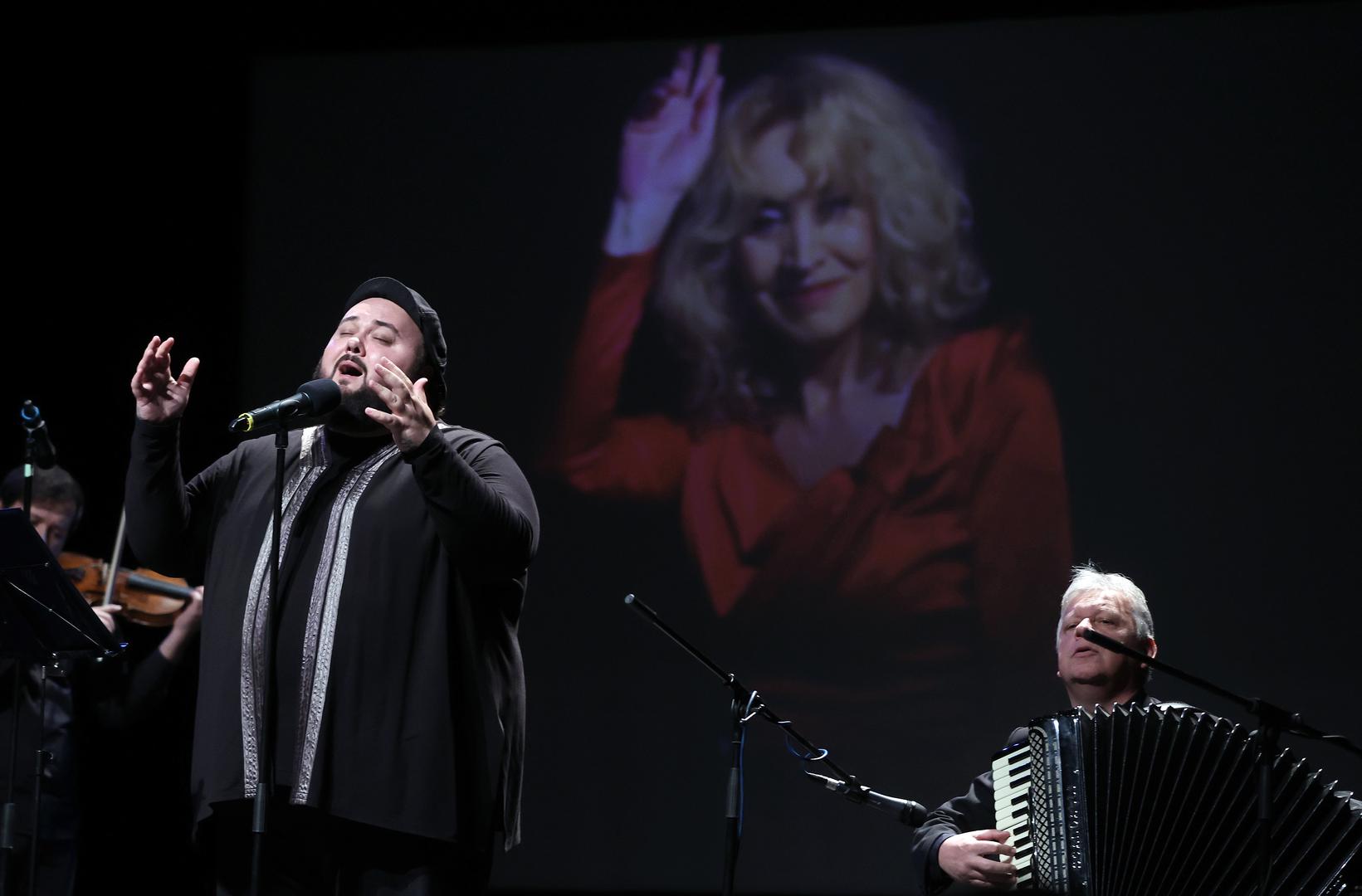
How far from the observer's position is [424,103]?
4785mm

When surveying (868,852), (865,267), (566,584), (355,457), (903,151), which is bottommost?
(868,852)

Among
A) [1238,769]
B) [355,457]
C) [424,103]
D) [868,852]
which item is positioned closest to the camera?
[355,457]

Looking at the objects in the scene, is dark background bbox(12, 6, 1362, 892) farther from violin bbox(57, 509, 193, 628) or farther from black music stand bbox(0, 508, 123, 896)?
black music stand bbox(0, 508, 123, 896)

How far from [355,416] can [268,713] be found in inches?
19.4

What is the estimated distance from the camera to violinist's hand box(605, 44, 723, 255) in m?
4.60

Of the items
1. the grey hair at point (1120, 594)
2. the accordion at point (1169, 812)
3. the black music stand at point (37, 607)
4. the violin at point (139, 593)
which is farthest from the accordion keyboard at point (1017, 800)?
the violin at point (139, 593)

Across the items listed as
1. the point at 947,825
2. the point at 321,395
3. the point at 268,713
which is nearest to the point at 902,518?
the point at 947,825

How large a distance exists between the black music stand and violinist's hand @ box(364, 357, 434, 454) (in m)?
0.82

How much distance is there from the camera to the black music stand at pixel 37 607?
2.42 m

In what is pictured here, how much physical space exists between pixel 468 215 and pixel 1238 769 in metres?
3.12

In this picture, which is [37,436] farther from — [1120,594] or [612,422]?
[1120,594]

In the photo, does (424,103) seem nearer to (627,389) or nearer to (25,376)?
(627,389)

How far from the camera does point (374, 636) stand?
2016 millimetres

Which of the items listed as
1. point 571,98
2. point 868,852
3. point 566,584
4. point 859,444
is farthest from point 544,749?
point 571,98
